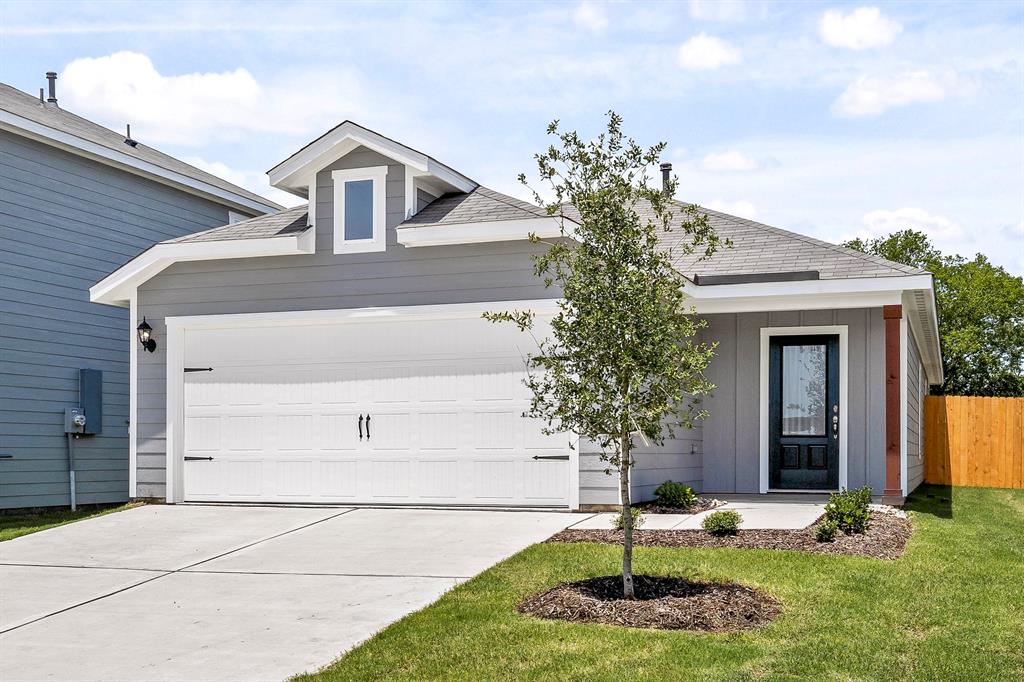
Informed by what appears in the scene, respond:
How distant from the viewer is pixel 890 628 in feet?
21.3

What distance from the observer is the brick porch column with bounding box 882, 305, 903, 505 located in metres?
12.2

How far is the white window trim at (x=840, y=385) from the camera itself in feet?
43.1

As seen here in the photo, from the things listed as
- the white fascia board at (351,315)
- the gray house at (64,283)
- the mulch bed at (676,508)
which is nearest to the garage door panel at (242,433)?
the white fascia board at (351,315)

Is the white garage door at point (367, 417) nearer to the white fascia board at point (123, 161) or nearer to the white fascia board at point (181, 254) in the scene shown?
the white fascia board at point (181, 254)

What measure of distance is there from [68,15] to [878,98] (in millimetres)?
16046

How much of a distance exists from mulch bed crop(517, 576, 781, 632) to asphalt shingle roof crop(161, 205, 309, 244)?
21.3 ft

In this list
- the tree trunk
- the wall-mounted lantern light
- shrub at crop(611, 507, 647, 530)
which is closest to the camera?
the tree trunk

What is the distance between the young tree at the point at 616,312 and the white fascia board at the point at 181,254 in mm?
5585

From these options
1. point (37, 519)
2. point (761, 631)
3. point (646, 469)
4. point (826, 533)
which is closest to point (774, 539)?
point (826, 533)

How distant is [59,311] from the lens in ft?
50.6

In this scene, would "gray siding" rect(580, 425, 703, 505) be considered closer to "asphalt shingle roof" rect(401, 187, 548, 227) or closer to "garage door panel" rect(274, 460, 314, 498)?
"asphalt shingle roof" rect(401, 187, 548, 227)

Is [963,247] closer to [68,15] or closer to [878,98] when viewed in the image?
[878,98]

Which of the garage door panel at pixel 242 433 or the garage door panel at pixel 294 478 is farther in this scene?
the garage door panel at pixel 242 433

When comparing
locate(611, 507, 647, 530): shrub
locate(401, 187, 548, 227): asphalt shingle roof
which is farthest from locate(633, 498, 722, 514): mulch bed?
locate(401, 187, 548, 227): asphalt shingle roof
